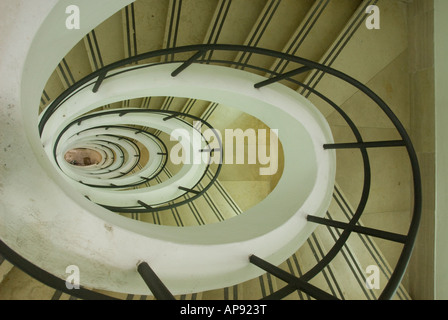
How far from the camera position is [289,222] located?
2217mm

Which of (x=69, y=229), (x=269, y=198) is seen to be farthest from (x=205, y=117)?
(x=69, y=229)

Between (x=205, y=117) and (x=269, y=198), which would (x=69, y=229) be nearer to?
(x=269, y=198)

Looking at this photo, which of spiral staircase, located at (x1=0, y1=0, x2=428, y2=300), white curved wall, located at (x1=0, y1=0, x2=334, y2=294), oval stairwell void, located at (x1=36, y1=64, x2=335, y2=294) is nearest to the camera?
white curved wall, located at (x1=0, y1=0, x2=334, y2=294)

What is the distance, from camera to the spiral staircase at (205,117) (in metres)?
1.20

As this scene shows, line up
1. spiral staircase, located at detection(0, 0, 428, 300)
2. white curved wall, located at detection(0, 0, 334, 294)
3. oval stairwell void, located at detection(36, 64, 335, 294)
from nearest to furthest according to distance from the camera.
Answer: white curved wall, located at detection(0, 0, 334, 294), spiral staircase, located at detection(0, 0, 428, 300), oval stairwell void, located at detection(36, 64, 335, 294)

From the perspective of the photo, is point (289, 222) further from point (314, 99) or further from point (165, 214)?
point (165, 214)

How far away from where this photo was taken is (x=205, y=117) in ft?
19.2

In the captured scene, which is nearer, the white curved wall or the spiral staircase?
the white curved wall

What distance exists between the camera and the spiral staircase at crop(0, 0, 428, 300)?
1201 mm

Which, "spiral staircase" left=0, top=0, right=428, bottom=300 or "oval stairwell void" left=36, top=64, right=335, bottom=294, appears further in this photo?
"oval stairwell void" left=36, top=64, right=335, bottom=294

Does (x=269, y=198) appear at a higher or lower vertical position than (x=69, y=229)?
higher

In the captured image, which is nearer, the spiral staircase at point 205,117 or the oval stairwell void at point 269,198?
the spiral staircase at point 205,117

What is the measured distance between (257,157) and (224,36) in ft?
13.2
